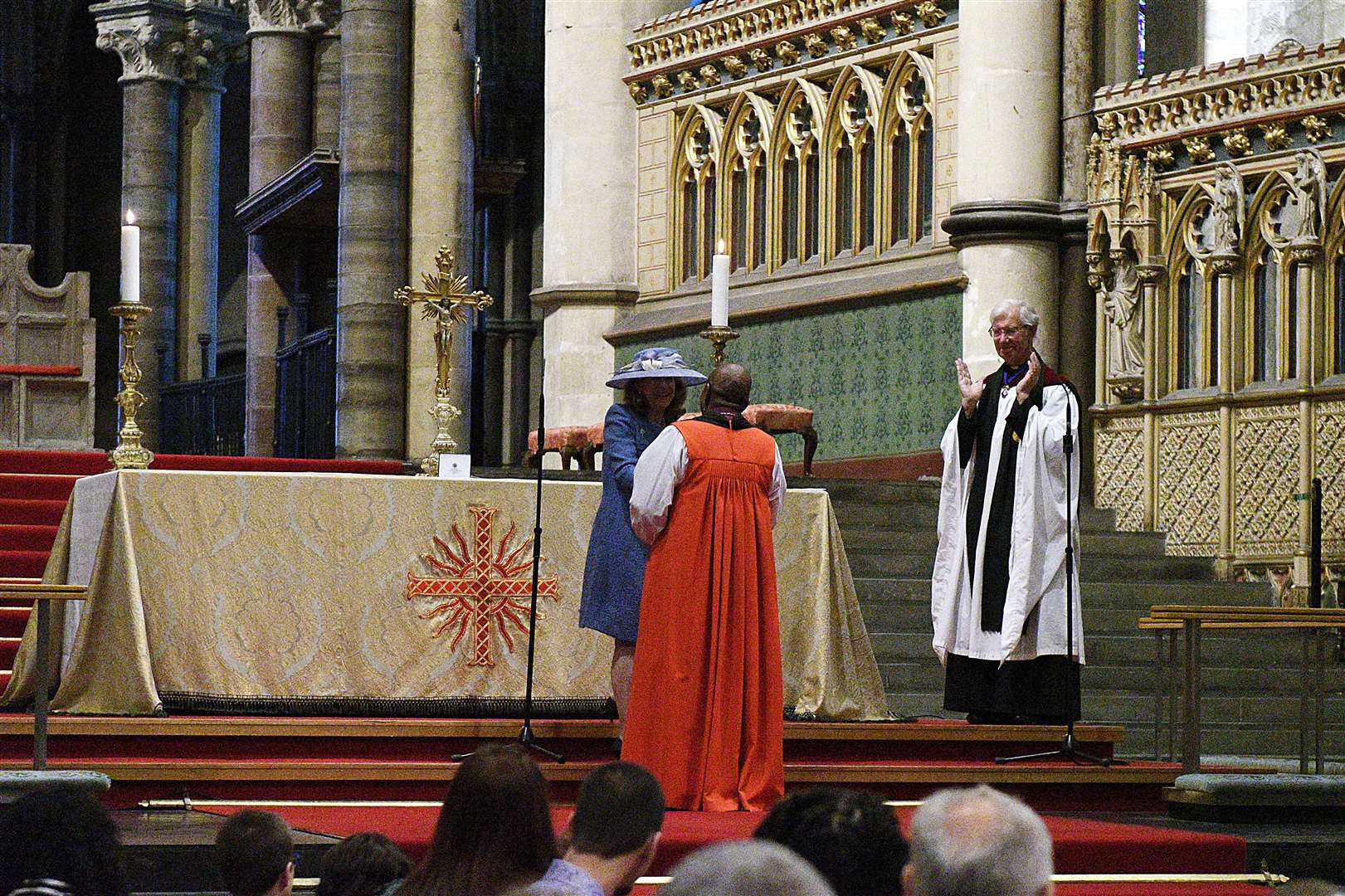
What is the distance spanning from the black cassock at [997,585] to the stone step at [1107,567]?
296 centimetres

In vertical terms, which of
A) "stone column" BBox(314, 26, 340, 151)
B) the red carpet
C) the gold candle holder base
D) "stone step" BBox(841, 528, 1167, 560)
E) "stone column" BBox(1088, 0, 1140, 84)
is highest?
"stone column" BBox(314, 26, 340, 151)

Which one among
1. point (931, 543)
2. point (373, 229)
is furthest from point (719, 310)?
point (373, 229)

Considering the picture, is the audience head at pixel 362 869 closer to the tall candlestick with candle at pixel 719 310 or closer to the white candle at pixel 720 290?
the tall candlestick with candle at pixel 719 310

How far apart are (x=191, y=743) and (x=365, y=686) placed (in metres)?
0.77

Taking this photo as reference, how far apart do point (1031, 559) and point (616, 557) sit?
A: 181 cm

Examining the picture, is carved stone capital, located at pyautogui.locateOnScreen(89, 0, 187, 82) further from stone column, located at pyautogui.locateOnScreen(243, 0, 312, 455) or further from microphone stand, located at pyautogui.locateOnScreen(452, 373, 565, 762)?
microphone stand, located at pyautogui.locateOnScreen(452, 373, 565, 762)

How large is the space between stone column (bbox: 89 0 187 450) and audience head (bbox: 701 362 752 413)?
17.8m

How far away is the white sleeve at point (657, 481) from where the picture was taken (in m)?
7.48

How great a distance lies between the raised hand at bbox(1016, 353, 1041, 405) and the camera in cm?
884

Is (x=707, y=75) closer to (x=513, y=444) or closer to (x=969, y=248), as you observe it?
(x=969, y=248)

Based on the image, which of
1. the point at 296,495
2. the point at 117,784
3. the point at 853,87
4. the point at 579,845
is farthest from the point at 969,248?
the point at 579,845

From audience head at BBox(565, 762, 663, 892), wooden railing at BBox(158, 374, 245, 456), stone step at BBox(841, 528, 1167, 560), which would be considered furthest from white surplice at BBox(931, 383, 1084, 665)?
wooden railing at BBox(158, 374, 245, 456)

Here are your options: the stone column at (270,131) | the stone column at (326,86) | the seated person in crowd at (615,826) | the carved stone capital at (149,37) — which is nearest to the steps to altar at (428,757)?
the seated person in crowd at (615,826)

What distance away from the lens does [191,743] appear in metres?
7.91
